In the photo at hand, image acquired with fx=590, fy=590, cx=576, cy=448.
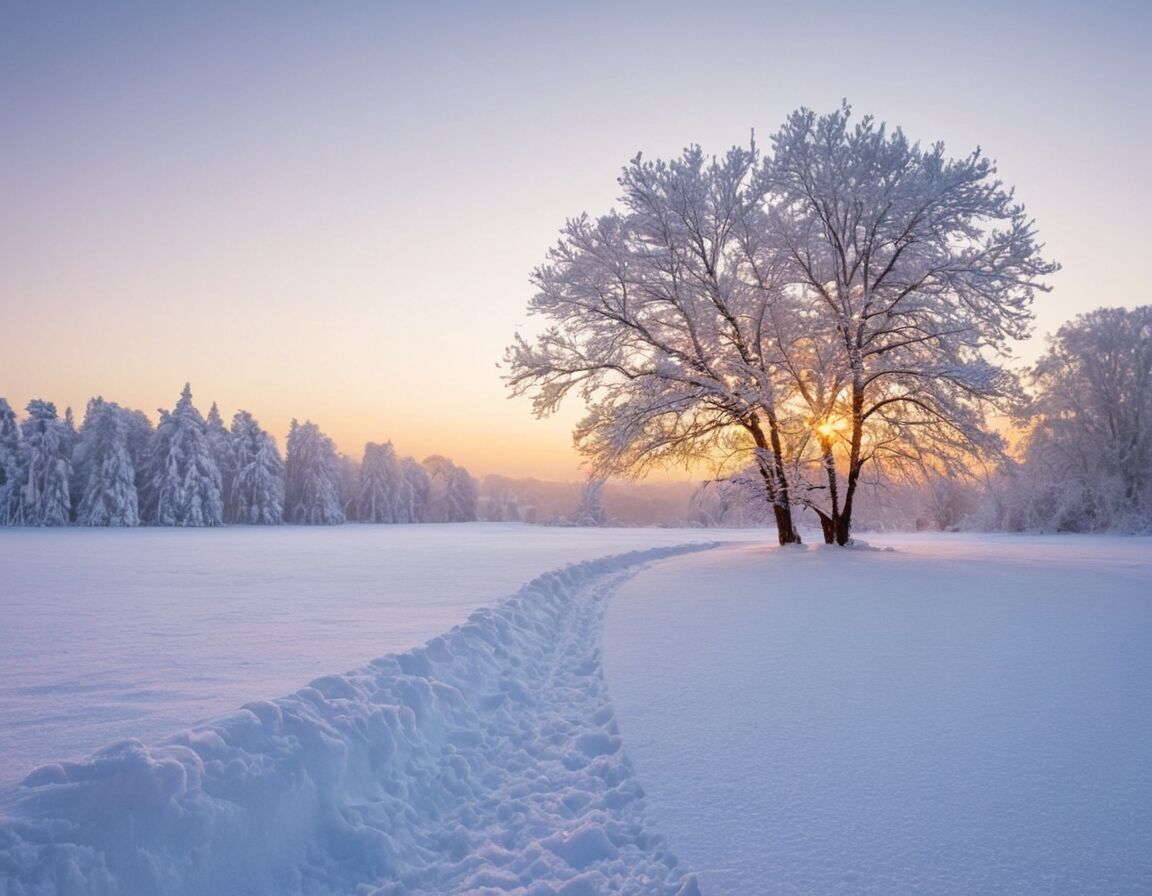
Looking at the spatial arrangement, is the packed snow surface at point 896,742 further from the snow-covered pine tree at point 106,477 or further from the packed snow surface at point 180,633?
the snow-covered pine tree at point 106,477

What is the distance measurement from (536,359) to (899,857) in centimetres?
1512

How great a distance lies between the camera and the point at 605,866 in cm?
272

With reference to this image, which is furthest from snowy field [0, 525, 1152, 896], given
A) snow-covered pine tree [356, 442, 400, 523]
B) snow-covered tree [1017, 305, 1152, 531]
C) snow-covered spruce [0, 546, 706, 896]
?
snow-covered pine tree [356, 442, 400, 523]

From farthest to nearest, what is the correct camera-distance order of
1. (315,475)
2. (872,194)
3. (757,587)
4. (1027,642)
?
1. (315,475)
2. (872,194)
3. (757,587)
4. (1027,642)

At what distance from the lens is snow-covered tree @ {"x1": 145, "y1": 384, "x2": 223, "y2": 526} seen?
42.2m

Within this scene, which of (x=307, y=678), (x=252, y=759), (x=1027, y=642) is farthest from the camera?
(x=1027, y=642)

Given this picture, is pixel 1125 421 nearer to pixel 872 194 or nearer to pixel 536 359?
pixel 872 194

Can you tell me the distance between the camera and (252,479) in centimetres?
4969

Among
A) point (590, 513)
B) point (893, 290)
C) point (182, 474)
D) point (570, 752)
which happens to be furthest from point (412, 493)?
point (570, 752)

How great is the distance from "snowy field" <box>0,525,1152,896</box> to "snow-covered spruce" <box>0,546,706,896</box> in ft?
0.04

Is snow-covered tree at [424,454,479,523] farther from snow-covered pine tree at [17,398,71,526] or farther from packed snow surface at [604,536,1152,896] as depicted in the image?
packed snow surface at [604,536,1152,896]

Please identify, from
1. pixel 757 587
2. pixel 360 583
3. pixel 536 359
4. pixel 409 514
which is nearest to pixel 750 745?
pixel 757 587

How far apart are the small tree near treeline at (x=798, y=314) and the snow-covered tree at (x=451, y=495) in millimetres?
56892

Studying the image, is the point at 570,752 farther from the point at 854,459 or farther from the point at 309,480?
the point at 309,480
